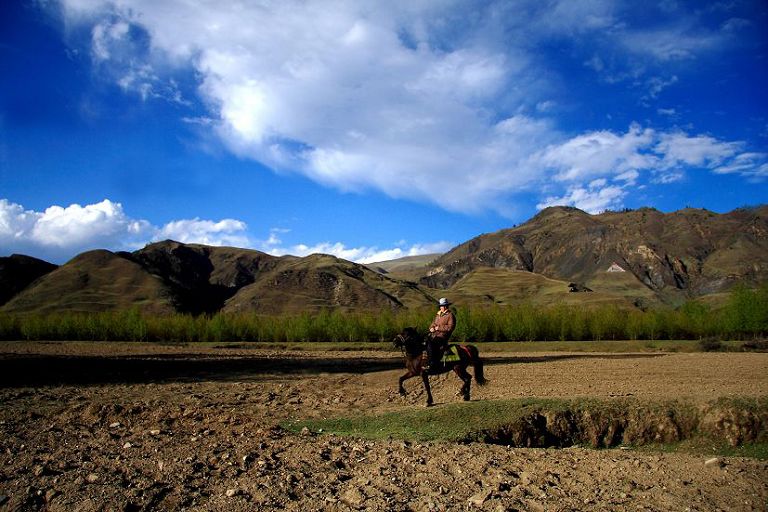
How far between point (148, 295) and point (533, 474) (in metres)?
170

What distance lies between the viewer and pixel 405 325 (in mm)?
68375

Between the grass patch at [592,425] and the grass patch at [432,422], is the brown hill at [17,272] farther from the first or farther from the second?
the grass patch at [592,425]

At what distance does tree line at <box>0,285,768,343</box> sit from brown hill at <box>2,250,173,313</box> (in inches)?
2837

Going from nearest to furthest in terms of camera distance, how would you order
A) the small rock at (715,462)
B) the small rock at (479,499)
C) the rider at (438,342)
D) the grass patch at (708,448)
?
the small rock at (479,499) → the small rock at (715,462) → the grass patch at (708,448) → the rider at (438,342)

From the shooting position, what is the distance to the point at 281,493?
655 centimetres

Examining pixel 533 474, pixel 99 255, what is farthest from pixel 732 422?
pixel 99 255

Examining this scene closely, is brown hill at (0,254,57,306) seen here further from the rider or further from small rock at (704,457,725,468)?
small rock at (704,457,725,468)

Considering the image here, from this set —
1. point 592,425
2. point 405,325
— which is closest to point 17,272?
point 405,325

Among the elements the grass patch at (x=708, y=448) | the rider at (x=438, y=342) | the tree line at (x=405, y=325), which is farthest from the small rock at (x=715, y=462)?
the tree line at (x=405, y=325)

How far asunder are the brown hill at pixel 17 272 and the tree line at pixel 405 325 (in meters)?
98.3

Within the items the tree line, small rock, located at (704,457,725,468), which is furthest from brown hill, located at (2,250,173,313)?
small rock, located at (704,457,725,468)

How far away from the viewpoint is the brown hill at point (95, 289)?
5655 inches

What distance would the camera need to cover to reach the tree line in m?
64.5

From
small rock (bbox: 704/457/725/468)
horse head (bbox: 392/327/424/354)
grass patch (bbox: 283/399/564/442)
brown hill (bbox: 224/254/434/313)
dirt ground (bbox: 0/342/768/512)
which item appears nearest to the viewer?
dirt ground (bbox: 0/342/768/512)
